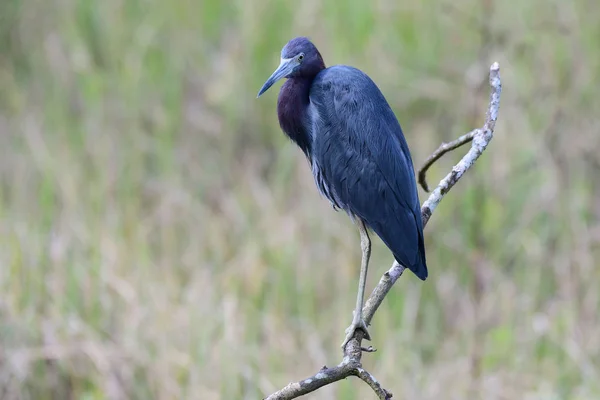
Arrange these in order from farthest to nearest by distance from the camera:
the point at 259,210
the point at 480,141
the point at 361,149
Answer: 1. the point at 259,210
2. the point at 361,149
3. the point at 480,141

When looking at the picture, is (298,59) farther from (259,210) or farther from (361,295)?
(259,210)

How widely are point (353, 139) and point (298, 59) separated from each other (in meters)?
0.33

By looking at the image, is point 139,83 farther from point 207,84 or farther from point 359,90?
point 359,90

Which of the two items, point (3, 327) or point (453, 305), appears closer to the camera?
point (3, 327)

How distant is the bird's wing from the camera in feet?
9.77

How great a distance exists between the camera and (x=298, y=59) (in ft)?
9.96

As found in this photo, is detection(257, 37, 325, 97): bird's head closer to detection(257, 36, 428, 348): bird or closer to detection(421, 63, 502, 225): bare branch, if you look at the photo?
detection(257, 36, 428, 348): bird

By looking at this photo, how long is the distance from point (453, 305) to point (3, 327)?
2307mm

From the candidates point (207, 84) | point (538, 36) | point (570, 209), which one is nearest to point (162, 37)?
point (207, 84)

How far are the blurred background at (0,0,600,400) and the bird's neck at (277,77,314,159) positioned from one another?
1.37 metres

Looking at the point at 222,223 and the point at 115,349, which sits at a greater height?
the point at 222,223

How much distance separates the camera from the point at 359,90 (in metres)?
2.98

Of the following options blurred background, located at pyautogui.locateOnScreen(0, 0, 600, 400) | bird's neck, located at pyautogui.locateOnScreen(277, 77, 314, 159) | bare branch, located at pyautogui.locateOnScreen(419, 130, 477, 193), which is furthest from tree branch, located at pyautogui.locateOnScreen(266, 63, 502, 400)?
blurred background, located at pyautogui.locateOnScreen(0, 0, 600, 400)

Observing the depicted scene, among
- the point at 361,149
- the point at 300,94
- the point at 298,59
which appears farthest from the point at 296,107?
the point at 361,149
